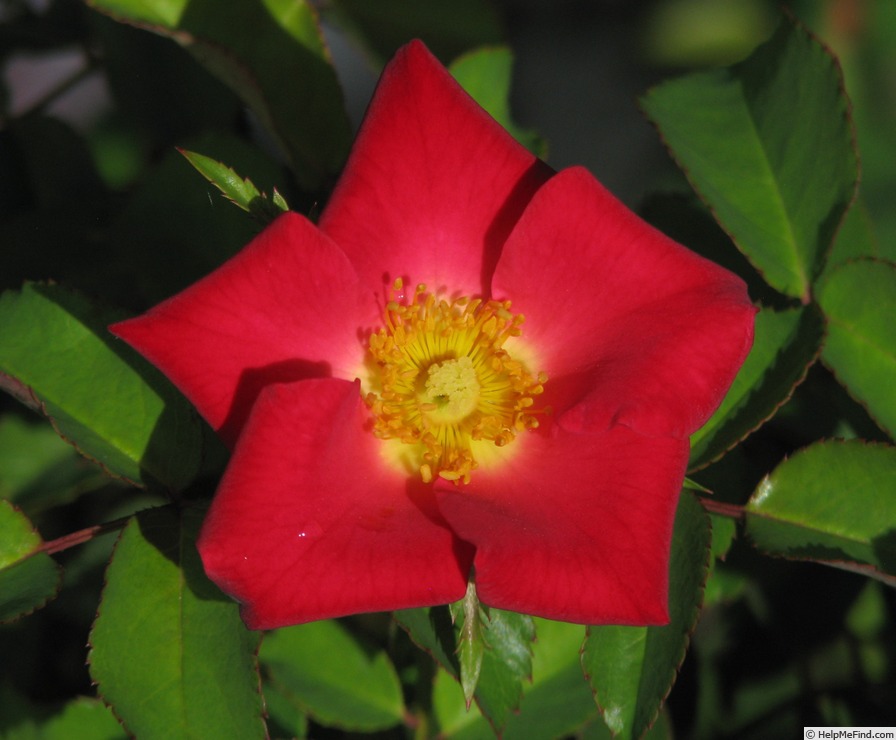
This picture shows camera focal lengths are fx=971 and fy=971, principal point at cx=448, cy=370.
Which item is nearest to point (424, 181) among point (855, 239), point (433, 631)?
point (433, 631)

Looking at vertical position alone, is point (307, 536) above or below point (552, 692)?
above

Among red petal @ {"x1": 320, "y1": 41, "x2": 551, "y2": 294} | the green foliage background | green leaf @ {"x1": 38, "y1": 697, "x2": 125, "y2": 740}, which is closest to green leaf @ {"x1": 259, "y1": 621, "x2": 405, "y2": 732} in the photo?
the green foliage background

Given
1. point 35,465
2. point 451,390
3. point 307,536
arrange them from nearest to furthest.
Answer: point 307,536
point 451,390
point 35,465

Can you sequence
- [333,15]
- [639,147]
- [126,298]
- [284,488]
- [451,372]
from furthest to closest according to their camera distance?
[639,147] → [333,15] → [126,298] → [451,372] → [284,488]

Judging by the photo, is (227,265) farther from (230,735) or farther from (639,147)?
(639,147)

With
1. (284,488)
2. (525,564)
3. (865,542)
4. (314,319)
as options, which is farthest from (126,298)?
(865,542)

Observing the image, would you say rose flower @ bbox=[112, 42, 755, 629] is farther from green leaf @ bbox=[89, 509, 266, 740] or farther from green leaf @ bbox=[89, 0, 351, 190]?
green leaf @ bbox=[89, 0, 351, 190]

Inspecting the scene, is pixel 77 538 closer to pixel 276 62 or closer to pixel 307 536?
pixel 307 536
